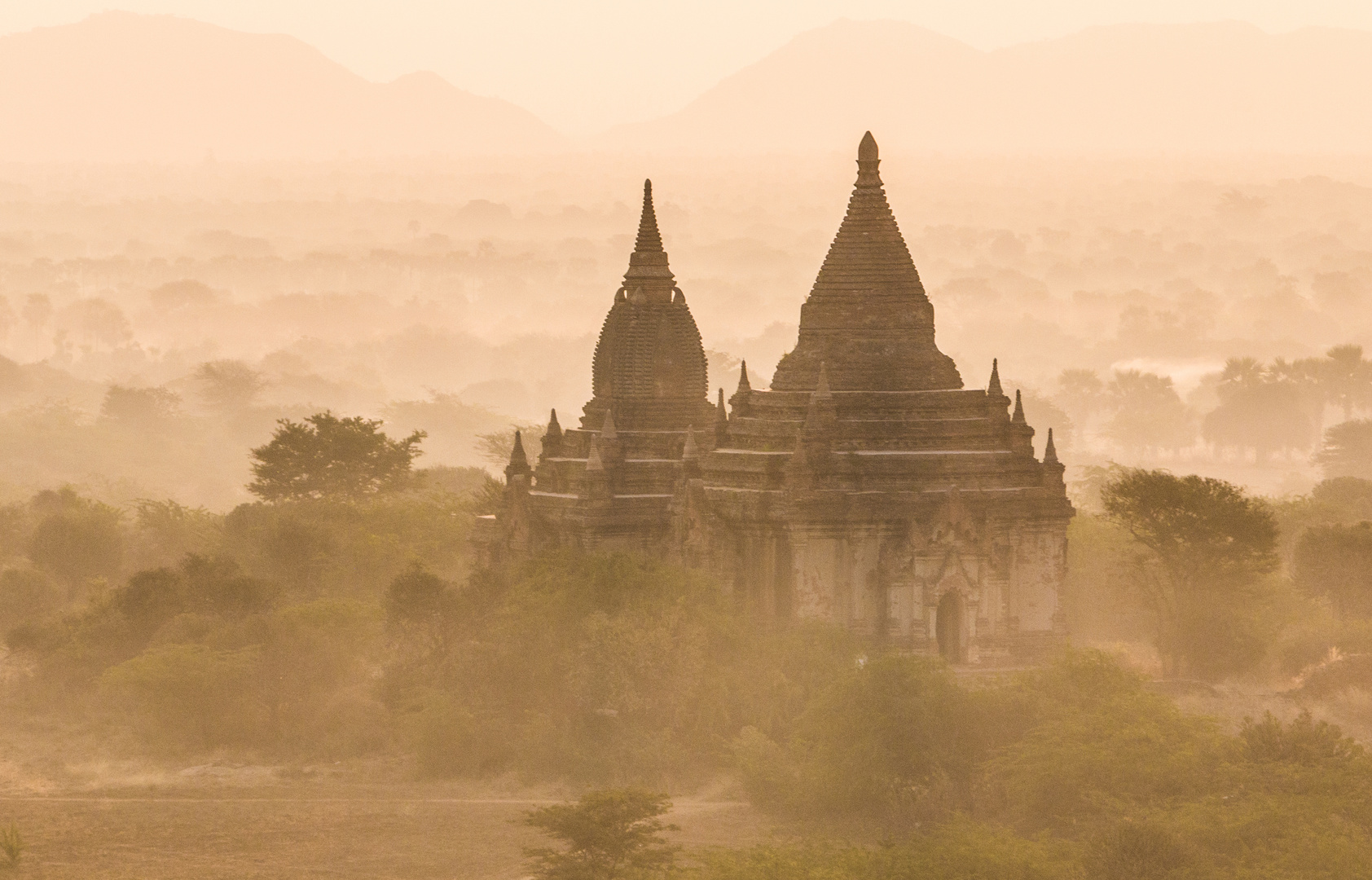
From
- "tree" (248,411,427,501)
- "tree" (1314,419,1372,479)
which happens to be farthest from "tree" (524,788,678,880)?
"tree" (1314,419,1372,479)

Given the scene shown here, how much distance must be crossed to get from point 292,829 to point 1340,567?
29.6m

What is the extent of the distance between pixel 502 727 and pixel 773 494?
8.59 metres

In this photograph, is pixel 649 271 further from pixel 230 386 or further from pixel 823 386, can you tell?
pixel 230 386

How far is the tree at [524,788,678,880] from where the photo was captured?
42.2 meters

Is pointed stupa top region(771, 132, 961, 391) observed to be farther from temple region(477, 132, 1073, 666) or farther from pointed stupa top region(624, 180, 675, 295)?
pointed stupa top region(624, 180, 675, 295)

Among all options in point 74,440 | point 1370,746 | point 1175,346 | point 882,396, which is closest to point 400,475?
point 882,396

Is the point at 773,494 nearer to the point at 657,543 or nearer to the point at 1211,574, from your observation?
the point at 657,543

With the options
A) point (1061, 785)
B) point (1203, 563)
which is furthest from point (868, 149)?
point (1061, 785)

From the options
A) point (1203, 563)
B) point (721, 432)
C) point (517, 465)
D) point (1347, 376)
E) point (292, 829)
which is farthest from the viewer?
point (1347, 376)

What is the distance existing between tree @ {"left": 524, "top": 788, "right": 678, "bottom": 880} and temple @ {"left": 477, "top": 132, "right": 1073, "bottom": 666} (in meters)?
13.5

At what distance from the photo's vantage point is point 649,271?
6444 centimetres

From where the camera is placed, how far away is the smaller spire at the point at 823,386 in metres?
57.6

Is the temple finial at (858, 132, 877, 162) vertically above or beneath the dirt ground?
above

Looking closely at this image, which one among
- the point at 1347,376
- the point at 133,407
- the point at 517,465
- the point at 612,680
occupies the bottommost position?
the point at 612,680
